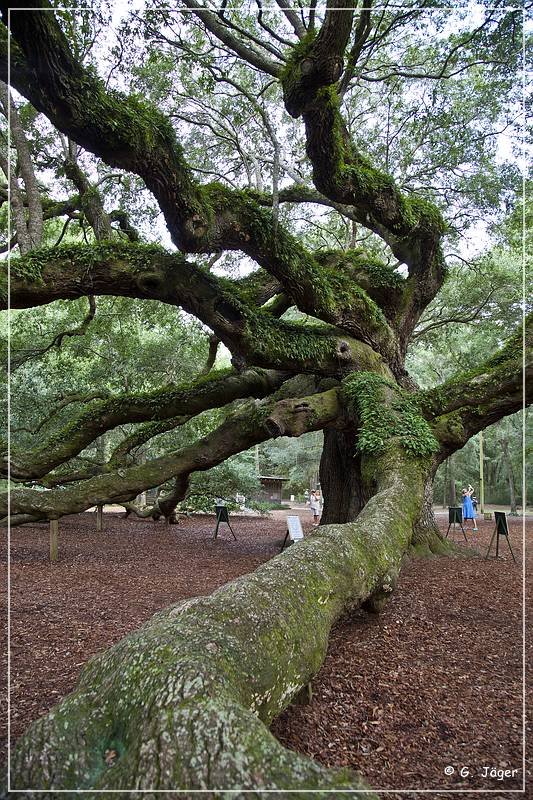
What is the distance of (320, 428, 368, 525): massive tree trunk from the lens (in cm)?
830

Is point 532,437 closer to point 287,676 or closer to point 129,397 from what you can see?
point 129,397

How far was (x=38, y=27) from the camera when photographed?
385cm

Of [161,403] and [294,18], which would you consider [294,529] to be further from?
[294,18]

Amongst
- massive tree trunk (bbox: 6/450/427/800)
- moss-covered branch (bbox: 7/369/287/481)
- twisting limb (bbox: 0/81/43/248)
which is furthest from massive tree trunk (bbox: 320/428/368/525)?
twisting limb (bbox: 0/81/43/248)

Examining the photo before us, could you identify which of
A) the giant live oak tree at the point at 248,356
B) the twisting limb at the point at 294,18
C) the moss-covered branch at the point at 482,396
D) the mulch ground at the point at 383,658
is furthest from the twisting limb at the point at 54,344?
the moss-covered branch at the point at 482,396

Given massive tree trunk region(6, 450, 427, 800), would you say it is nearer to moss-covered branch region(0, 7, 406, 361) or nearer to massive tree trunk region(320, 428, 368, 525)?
moss-covered branch region(0, 7, 406, 361)

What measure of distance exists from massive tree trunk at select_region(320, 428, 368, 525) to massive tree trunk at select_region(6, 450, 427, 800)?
5.54 metres

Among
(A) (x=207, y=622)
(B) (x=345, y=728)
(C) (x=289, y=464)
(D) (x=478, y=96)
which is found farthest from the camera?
(C) (x=289, y=464)

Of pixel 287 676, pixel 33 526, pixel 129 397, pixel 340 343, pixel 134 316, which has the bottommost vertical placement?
pixel 33 526

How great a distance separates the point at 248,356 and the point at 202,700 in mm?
5515

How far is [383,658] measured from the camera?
3.76m

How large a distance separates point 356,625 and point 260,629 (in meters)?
2.68

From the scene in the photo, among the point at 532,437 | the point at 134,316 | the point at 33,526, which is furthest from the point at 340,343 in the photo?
the point at 33,526

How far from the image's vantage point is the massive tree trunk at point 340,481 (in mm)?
8305
